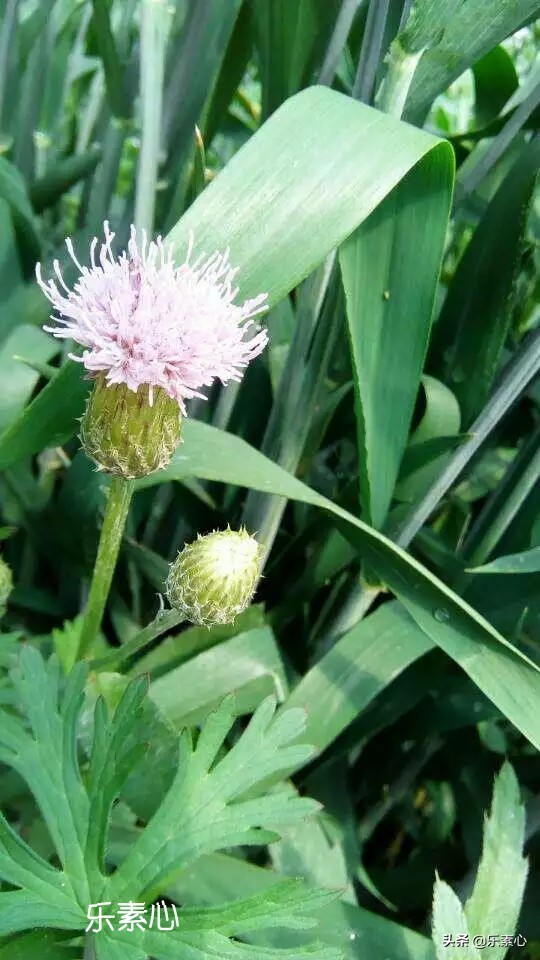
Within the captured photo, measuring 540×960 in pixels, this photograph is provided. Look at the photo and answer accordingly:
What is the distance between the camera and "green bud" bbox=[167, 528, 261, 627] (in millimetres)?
474

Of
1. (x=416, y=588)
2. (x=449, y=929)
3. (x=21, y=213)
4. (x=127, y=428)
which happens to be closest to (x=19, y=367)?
(x=21, y=213)

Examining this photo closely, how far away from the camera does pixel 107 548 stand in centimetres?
51

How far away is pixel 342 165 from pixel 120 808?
479 millimetres

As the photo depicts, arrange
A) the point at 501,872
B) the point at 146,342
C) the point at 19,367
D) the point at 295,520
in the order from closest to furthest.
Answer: the point at 146,342
the point at 501,872
the point at 19,367
the point at 295,520

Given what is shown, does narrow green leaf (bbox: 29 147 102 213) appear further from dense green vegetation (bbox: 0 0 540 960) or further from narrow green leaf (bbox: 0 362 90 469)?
narrow green leaf (bbox: 0 362 90 469)

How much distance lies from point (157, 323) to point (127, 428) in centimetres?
6

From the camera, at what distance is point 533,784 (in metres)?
0.81

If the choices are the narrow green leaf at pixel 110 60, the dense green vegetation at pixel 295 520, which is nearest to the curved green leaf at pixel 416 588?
the dense green vegetation at pixel 295 520

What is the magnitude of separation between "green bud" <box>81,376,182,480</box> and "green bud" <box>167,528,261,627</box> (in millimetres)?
59

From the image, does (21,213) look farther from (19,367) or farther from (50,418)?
(50,418)


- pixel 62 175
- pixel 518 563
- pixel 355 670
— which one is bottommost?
pixel 355 670

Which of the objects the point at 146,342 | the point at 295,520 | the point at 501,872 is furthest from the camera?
the point at 295,520

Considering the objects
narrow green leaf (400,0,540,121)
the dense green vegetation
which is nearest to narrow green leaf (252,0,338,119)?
the dense green vegetation

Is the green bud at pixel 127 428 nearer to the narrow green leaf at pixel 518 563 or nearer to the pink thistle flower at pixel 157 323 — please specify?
the pink thistle flower at pixel 157 323
